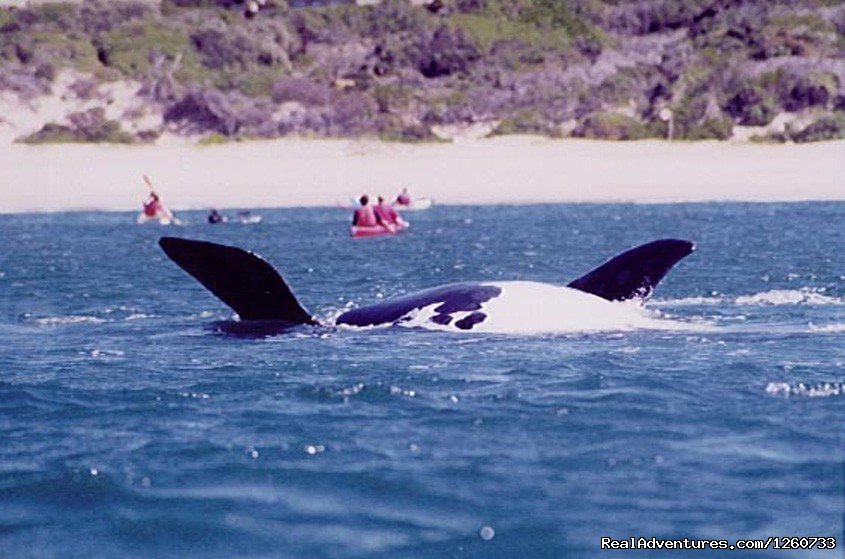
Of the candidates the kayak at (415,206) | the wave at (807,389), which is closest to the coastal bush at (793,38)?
the kayak at (415,206)

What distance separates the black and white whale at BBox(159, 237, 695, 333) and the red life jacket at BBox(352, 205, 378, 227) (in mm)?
20281

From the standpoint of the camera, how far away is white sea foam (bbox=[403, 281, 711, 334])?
46.6 ft

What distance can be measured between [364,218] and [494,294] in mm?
20910

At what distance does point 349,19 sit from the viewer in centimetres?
A: 6175

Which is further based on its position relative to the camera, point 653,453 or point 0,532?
point 653,453

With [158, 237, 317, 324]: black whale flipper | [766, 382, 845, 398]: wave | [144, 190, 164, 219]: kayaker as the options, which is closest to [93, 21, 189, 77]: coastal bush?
[144, 190, 164, 219]: kayaker

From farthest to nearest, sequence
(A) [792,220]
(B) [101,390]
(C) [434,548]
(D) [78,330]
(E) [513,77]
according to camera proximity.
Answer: (E) [513,77] → (A) [792,220] → (D) [78,330] → (B) [101,390] → (C) [434,548]

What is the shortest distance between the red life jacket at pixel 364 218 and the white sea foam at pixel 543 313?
2062 centimetres

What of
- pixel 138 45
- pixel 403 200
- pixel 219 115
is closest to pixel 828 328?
pixel 403 200

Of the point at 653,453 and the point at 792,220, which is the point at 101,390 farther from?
the point at 792,220

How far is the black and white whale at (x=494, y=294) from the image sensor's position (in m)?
14.1

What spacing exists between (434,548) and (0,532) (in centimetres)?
221

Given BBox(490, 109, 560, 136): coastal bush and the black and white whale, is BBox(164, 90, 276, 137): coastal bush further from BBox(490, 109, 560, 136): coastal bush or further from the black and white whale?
the black and white whale

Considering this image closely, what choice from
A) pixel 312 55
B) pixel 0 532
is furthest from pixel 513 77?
pixel 0 532
